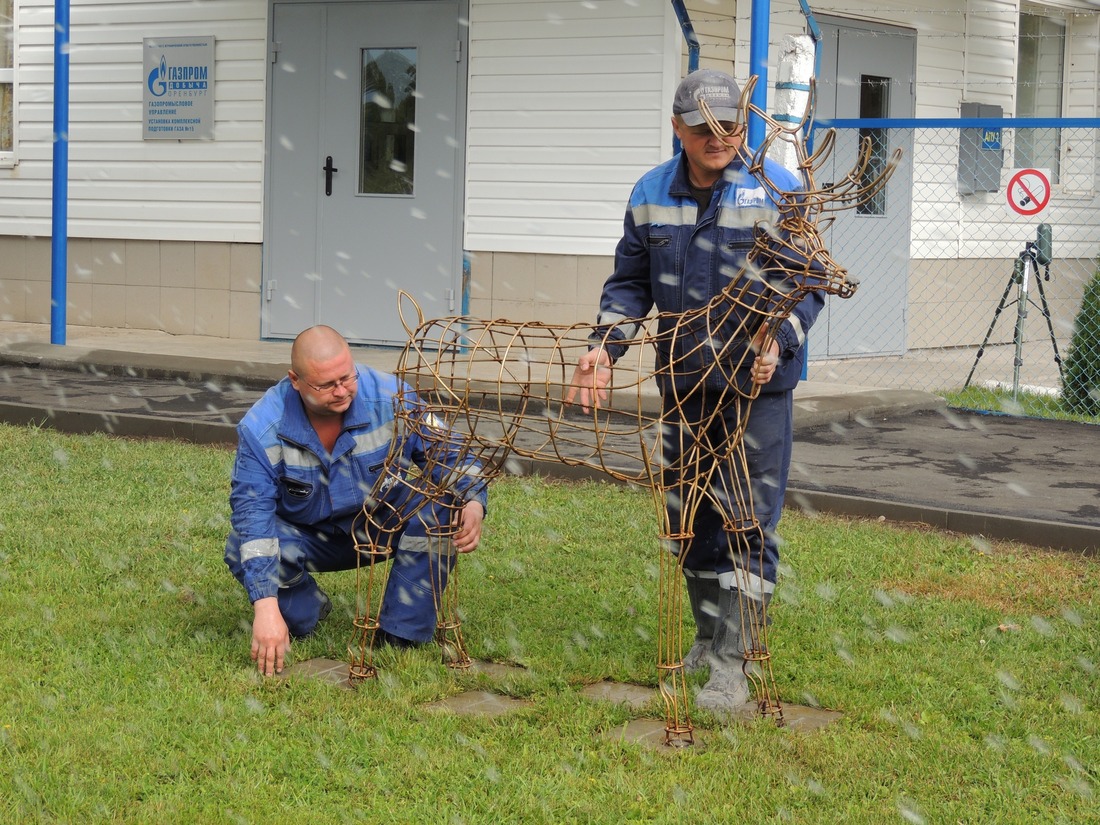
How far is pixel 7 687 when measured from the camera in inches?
175

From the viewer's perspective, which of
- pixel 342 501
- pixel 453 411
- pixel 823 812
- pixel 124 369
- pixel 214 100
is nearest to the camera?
pixel 823 812

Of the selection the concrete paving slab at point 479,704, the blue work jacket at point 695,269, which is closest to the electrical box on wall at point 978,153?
the blue work jacket at point 695,269

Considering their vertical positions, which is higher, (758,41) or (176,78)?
(176,78)

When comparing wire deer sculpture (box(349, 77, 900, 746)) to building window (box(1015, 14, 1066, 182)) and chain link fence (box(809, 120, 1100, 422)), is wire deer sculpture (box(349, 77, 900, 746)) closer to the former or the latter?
chain link fence (box(809, 120, 1100, 422))

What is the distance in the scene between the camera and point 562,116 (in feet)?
41.2

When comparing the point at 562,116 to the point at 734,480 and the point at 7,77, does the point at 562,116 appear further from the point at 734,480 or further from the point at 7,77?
the point at 734,480

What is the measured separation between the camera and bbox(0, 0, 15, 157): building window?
15648mm

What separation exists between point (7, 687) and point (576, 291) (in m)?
8.59

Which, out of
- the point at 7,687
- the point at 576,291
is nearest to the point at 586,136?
the point at 576,291

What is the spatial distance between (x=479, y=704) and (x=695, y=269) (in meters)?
1.47

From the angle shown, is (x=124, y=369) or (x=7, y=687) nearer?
(x=7, y=687)

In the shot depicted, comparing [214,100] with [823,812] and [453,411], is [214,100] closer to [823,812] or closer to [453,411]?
[453,411]

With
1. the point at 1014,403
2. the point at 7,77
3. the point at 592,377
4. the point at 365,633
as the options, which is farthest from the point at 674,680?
the point at 7,77

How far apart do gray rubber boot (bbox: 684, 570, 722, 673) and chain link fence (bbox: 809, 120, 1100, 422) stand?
7.12 meters
